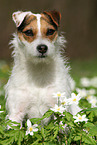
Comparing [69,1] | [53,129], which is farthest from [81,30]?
[53,129]

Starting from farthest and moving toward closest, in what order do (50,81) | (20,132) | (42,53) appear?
(50,81), (42,53), (20,132)

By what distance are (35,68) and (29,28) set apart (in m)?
0.64

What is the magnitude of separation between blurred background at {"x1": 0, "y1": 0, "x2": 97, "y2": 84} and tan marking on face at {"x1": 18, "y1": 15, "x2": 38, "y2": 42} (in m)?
9.03

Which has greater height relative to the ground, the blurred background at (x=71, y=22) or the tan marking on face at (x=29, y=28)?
the blurred background at (x=71, y=22)

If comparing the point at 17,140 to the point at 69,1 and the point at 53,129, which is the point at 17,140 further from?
the point at 69,1

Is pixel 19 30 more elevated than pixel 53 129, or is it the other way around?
pixel 19 30

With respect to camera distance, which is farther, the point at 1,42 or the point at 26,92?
the point at 1,42

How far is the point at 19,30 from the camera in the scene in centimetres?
401

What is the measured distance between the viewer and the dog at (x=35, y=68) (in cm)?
385

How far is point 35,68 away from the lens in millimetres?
4141

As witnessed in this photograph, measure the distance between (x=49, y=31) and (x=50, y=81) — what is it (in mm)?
761

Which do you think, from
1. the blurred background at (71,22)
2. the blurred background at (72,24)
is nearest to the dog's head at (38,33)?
the blurred background at (72,24)

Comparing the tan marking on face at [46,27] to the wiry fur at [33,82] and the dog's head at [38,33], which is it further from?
the wiry fur at [33,82]

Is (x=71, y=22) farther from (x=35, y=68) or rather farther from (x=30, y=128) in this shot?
(x=30, y=128)
